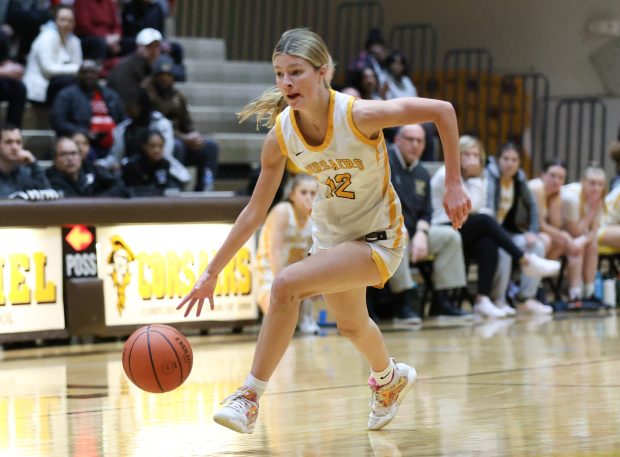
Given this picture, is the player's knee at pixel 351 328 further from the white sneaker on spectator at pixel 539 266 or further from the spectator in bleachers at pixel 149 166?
the white sneaker on spectator at pixel 539 266

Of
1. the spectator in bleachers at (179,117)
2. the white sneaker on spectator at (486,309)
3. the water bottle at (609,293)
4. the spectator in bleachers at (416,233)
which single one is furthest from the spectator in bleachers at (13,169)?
the water bottle at (609,293)

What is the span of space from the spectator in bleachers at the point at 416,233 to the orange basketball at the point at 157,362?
4978 mm

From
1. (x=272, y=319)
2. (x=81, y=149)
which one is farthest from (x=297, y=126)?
(x=81, y=149)

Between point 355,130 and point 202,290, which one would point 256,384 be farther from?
point 355,130

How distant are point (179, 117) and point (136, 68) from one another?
72 cm

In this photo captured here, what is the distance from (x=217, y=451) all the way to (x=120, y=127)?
22.7 feet

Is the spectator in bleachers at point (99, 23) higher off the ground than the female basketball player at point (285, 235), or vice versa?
the spectator in bleachers at point (99, 23)

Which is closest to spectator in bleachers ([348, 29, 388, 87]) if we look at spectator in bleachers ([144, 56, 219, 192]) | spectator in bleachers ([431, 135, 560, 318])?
spectator in bleachers ([144, 56, 219, 192])

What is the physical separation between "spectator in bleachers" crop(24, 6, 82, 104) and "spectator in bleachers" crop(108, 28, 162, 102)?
41cm

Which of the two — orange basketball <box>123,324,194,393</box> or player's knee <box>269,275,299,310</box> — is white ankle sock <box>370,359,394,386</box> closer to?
player's knee <box>269,275,299,310</box>

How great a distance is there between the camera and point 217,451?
4305mm

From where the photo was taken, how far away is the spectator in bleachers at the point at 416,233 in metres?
9.74

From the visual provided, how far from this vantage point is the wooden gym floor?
14.5ft

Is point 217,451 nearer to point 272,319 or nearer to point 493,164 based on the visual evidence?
point 272,319
